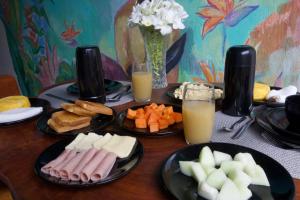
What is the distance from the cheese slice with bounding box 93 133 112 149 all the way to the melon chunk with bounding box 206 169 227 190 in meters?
0.31

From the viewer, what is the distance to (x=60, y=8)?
2271mm

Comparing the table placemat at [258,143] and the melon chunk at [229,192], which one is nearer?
the melon chunk at [229,192]

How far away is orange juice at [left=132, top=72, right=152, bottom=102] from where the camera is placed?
120 centimetres

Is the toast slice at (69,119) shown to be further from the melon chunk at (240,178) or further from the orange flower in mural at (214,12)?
the orange flower in mural at (214,12)

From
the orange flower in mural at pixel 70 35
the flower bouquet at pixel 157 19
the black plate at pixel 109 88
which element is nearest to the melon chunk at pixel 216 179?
the flower bouquet at pixel 157 19

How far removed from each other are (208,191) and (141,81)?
72 cm

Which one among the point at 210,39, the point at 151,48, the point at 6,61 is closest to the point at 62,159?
the point at 151,48

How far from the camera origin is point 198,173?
1.98 ft

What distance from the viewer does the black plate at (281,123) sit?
0.76m

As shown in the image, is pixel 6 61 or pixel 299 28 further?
pixel 6 61

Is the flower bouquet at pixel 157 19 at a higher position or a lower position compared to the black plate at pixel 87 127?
higher

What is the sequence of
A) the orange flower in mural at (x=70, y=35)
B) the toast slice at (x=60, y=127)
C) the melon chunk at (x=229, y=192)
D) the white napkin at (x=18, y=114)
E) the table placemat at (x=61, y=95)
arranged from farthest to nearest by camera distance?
the orange flower in mural at (x=70, y=35) → the table placemat at (x=61, y=95) → the white napkin at (x=18, y=114) → the toast slice at (x=60, y=127) → the melon chunk at (x=229, y=192)

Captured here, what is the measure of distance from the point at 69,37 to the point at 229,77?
1644 mm

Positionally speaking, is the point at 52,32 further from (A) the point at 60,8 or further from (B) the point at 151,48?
(B) the point at 151,48
